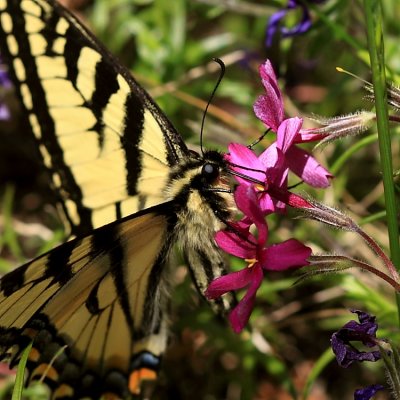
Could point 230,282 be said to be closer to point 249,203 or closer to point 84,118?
point 249,203

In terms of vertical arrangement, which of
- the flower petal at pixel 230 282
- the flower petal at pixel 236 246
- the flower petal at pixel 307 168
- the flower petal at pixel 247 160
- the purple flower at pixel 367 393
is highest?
the flower petal at pixel 247 160

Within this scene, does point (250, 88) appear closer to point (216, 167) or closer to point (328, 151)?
point (328, 151)

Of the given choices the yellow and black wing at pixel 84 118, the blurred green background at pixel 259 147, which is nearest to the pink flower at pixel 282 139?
the yellow and black wing at pixel 84 118

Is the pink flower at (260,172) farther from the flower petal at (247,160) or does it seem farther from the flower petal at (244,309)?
the flower petal at (244,309)

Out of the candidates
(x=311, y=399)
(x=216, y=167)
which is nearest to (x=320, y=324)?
(x=311, y=399)

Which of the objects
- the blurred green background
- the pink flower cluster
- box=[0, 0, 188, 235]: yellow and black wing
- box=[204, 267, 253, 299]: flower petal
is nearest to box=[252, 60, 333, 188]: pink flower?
the pink flower cluster

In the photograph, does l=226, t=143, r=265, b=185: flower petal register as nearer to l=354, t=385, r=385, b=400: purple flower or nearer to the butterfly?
the butterfly
